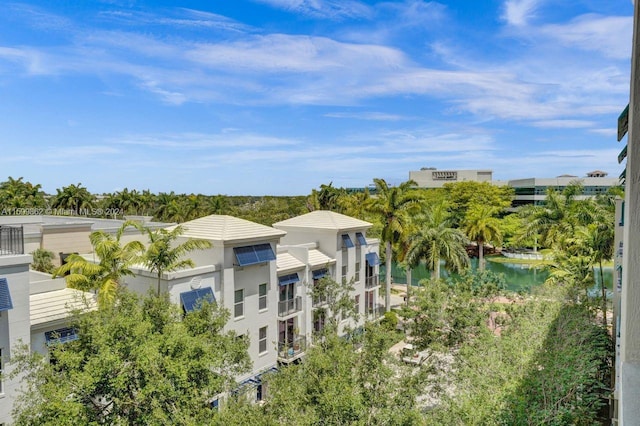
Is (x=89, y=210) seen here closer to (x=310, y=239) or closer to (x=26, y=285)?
(x=310, y=239)

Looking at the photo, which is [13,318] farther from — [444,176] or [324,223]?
[444,176]

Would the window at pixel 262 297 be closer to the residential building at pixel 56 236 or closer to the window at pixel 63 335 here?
the window at pixel 63 335

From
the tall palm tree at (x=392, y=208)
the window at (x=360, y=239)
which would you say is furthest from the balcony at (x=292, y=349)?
the tall palm tree at (x=392, y=208)

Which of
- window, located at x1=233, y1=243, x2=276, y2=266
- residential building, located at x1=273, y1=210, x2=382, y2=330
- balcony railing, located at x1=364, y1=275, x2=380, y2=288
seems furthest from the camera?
balcony railing, located at x1=364, y1=275, x2=380, y2=288

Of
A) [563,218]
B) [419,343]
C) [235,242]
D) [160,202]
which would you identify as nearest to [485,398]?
[419,343]

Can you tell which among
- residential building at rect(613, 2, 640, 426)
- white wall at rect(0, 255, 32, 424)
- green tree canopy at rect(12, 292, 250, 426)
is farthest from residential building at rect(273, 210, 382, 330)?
residential building at rect(613, 2, 640, 426)

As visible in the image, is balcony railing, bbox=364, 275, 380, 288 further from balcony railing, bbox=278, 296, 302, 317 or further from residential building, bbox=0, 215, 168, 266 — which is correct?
residential building, bbox=0, 215, 168, 266
